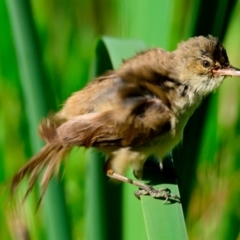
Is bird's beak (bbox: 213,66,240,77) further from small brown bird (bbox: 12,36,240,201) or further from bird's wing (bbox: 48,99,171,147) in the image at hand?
bird's wing (bbox: 48,99,171,147)

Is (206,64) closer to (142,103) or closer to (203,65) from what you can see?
(203,65)

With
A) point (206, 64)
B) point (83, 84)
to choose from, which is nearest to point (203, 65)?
point (206, 64)

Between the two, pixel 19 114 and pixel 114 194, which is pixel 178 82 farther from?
pixel 19 114

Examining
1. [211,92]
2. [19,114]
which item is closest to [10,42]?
[19,114]

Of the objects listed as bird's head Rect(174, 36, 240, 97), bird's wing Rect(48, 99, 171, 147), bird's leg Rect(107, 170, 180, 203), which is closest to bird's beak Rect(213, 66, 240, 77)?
bird's head Rect(174, 36, 240, 97)

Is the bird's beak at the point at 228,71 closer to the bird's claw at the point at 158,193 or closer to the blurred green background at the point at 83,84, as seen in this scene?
the blurred green background at the point at 83,84

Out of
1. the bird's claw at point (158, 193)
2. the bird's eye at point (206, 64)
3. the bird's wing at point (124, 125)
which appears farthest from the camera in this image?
the bird's eye at point (206, 64)

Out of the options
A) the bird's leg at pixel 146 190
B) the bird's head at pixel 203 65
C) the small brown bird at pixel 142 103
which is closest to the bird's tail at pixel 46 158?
the small brown bird at pixel 142 103
